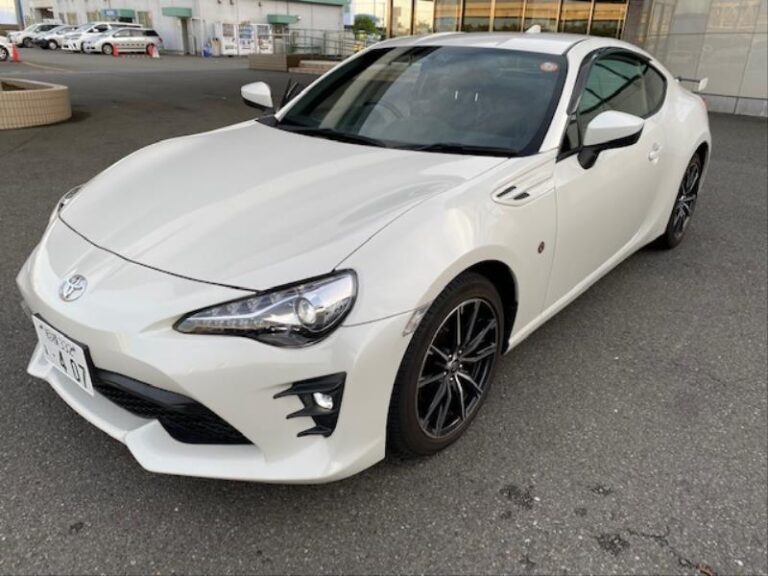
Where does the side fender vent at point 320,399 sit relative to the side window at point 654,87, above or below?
below

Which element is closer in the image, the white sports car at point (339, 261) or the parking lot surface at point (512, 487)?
the white sports car at point (339, 261)

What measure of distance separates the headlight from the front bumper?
0.08 feet

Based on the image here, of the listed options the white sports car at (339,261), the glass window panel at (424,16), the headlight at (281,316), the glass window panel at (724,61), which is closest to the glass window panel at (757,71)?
the glass window panel at (724,61)

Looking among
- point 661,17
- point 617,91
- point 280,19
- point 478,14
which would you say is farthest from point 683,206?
point 280,19

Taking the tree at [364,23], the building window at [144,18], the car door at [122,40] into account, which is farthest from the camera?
the tree at [364,23]

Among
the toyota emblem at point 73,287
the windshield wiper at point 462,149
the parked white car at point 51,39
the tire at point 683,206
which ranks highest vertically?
the windshield wiper at point 462,149

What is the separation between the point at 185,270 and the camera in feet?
6.01

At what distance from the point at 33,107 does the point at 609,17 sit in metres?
15.3

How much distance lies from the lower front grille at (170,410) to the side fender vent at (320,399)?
A: 0.20 m

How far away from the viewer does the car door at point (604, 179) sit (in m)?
2.64

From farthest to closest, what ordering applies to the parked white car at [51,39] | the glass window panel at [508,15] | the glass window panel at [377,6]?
the parked white car at [51,39] < the glass window panel at [377,6] < the glass window panel at [508,15]

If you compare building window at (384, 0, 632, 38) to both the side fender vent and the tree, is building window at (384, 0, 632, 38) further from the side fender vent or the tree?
the tree

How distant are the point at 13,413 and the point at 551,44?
2984mm

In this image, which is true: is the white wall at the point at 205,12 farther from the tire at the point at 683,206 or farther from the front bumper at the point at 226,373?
the front bumper at the point at 226,373
